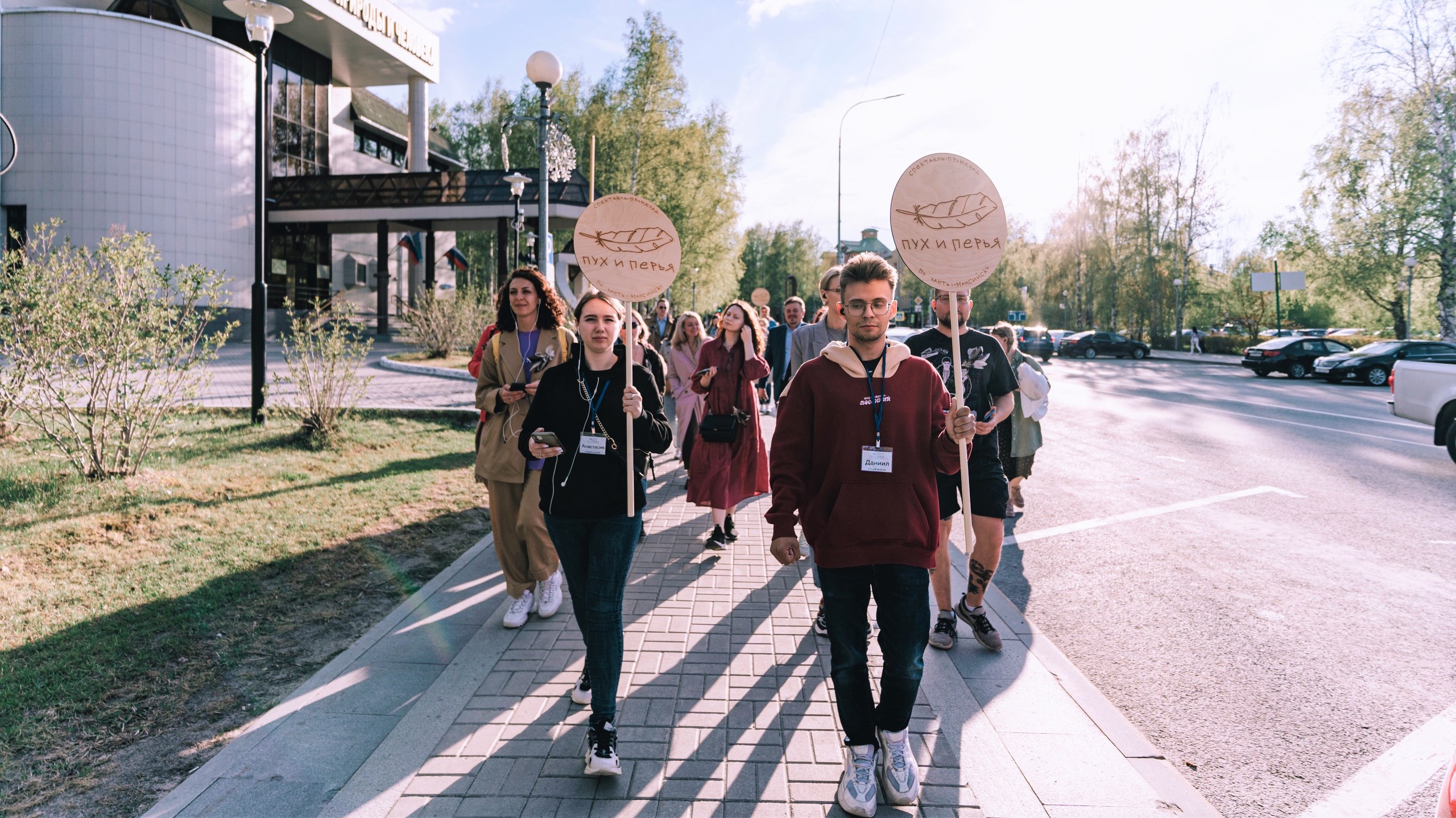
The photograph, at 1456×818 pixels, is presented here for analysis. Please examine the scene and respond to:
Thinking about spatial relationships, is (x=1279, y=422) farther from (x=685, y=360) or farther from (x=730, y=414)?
(x=730, y=414)

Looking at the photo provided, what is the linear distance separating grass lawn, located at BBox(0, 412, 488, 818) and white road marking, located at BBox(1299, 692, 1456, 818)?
14.3 ft

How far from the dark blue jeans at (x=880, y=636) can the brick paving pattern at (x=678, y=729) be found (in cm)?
30

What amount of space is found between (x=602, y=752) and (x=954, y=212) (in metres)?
2.58

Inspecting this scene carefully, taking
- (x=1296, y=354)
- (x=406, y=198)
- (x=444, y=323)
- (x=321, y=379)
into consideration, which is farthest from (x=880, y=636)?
(x=1296, y=354)

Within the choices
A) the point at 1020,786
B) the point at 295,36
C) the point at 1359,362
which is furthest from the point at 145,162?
the point at 1359,362

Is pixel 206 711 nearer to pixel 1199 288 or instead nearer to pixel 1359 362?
pixel 1359 362

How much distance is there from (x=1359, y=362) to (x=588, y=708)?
2981cm

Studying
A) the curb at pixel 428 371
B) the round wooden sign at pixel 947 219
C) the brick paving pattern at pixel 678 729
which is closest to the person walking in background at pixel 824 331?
the brick paving pattern at pixel 678 729

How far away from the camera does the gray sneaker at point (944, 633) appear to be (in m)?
4.40

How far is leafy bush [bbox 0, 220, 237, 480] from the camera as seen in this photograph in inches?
253

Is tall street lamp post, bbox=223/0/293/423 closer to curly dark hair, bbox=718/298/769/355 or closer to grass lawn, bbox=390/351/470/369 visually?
curly dark hair, bbox=718/298/769/355

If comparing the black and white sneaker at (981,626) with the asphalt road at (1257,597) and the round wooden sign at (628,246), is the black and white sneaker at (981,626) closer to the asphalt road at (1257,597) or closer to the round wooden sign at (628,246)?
the asphalt road at (1257,597)

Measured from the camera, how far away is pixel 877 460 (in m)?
2.82

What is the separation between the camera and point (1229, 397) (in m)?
19.8
